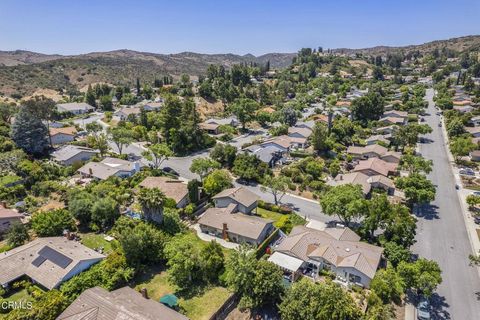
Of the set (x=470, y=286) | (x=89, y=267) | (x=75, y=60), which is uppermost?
(x=75, y=60)

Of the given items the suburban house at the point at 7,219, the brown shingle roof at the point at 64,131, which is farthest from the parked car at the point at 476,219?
the brown shingle roof at the point at 64,131

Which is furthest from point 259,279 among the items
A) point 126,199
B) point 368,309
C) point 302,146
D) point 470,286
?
point 302,146

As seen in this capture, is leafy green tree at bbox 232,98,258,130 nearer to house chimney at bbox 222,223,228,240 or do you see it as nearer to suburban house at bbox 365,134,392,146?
suburban house at bbox 365,134,392,146

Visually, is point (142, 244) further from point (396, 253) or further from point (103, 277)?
point (396, 253)

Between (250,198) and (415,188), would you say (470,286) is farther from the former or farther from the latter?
(250,198)

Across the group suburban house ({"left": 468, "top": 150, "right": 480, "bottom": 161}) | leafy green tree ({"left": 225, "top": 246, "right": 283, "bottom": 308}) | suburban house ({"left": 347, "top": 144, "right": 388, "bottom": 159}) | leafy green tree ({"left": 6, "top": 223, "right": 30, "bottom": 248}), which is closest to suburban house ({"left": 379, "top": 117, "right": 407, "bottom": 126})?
suburban house ({"left": 468, "top": 150, "right": 480, "bottom": 161})

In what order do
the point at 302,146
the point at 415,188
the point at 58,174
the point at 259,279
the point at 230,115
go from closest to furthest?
the point at 259,279
the point at 415,188
the point at 58,174
the point at 302,146
the point at 230,115
